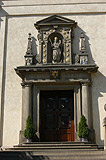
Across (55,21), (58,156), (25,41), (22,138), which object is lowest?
(58,156)

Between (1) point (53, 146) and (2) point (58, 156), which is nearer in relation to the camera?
(2) point (58, 156)

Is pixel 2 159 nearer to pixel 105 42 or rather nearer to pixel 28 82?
pixel 28 82

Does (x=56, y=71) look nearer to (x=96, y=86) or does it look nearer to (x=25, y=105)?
(x=96, y=86)

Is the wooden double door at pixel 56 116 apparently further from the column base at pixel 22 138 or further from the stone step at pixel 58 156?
the stone step at pixel 58 156

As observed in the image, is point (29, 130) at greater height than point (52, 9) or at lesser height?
lesser

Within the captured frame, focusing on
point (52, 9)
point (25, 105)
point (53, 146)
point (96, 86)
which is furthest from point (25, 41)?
point (53, 146)

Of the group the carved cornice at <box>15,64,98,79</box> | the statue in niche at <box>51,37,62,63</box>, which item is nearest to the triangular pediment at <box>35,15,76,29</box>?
the statue in niche at <box>51,37,62,63</box>

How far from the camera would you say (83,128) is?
1407cm

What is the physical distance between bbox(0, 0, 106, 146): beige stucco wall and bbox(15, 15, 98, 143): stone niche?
16.5 inches

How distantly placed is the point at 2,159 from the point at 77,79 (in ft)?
19.5

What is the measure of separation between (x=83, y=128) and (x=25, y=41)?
5796 mm

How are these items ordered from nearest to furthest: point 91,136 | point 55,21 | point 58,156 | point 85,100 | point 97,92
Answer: point 58,156 → point 91,136 → point 85,100 → point 97,92 → point 55,21

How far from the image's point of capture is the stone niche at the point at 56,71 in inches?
583

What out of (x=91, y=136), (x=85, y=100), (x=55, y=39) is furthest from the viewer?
(x=55, y=39)
